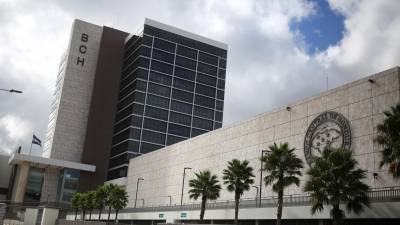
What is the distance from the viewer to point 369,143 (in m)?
51.5

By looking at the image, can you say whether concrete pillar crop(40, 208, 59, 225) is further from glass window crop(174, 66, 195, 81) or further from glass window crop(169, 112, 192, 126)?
glass window crop(174, 66, 195, 81)

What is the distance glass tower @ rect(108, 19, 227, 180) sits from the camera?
Answer: 155 m

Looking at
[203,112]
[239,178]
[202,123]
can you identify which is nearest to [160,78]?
[203,112]

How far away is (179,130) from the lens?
163m

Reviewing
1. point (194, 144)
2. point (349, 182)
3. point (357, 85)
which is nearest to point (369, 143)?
point (357, 85)

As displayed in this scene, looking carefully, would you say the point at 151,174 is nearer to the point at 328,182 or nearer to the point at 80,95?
the point at 80,95

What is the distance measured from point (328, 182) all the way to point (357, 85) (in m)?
18.6

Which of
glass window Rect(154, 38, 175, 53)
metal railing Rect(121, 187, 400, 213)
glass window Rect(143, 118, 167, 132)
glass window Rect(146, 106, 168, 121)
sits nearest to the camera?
metal railing Rect(121, 187, 400, 213)

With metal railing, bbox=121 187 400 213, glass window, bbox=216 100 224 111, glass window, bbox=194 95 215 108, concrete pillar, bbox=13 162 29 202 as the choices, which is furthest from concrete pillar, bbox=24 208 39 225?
glass window, bbox=216 100 224 111

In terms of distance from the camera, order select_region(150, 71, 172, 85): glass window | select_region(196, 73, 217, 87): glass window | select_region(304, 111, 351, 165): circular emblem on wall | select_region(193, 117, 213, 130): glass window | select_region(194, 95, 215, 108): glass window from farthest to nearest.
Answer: select_region(196, 73, 217, 87): glass window
select_region(194, 95, 215, 108): glass window
select_region(193, 117, 213, 130): glass window
select_region(150, 71, 172, 85): glass window
select_region(304, 111, 351, 165): circular emblem on wall

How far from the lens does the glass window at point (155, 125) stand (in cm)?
15625

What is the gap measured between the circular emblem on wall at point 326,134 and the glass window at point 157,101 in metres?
103

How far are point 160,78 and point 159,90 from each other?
14.3 feet

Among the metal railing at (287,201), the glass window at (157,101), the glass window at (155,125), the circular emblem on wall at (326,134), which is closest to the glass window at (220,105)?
the glass window at (157,101)
